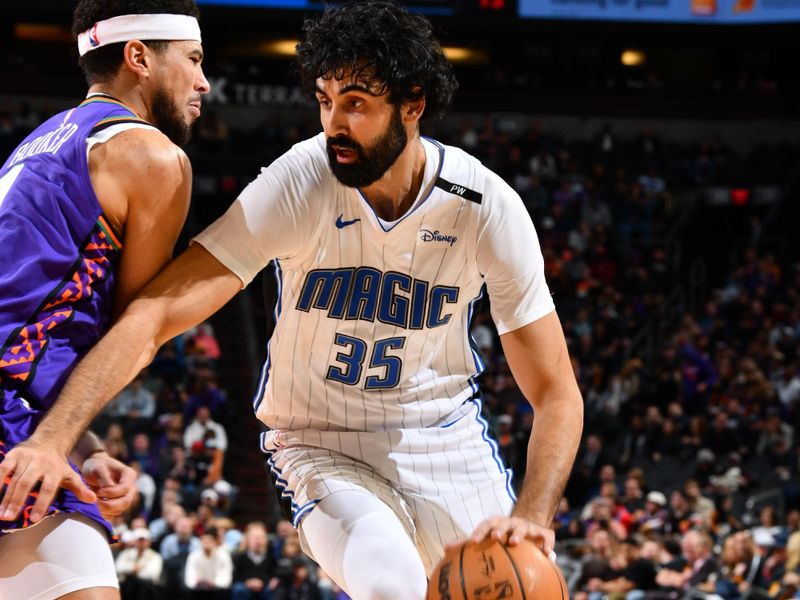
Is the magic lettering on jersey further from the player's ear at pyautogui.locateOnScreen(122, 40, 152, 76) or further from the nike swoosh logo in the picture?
the player's ear at pyautogui.locateOnScreen(122, 40, 152, 76)

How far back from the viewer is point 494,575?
354 centimetres

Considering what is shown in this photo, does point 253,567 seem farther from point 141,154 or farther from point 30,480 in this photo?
point 30,480

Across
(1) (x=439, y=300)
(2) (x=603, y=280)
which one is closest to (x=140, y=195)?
(1) (x=439, y=300)

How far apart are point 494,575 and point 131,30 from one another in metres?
2.15

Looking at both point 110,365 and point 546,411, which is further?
point 546,411

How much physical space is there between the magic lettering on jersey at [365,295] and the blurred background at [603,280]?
5.16 meters

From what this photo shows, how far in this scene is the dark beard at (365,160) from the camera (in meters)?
4.08

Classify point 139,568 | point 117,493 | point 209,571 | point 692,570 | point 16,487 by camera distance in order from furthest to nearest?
point 209,571, point 139,568, point 692,570, point 117,493, point 16,487

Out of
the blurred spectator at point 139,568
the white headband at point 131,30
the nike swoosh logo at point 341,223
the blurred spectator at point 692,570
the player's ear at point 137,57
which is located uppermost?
the white headband at point 131,30

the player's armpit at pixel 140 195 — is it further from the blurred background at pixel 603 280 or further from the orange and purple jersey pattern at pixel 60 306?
the blurred background at pixel 603 280

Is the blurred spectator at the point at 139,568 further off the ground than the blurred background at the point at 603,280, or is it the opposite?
the blurred background at the point at 603,280

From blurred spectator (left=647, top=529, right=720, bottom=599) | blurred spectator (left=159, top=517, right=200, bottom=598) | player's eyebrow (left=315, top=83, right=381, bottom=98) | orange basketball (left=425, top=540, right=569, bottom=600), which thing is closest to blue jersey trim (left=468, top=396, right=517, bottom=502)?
orange basketball (left=425, top=540, right=569, bottom=600)

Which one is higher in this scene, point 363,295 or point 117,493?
point 363,295

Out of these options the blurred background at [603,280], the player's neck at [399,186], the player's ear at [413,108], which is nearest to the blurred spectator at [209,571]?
the blurred background at [603,280]
